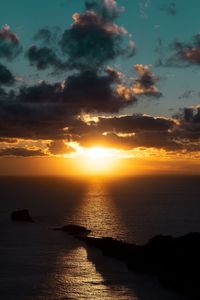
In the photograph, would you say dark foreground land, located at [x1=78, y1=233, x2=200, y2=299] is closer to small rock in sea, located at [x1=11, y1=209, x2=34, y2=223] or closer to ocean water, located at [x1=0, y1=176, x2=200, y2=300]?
ocean water, located at [x1=0, y1=176, x2=200, y2=300]

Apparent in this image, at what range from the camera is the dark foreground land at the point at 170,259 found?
6138cm

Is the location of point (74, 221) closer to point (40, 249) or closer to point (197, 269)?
point (40, 249)

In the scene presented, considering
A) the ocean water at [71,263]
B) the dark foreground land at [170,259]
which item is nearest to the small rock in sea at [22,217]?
the ocean water at [71,263]

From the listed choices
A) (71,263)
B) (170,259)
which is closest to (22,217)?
(71,263)

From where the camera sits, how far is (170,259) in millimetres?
68000

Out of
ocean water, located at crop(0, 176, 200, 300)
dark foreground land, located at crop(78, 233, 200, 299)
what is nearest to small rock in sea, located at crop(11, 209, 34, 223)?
ocean water, located at crop(0, 176, 200, 300)

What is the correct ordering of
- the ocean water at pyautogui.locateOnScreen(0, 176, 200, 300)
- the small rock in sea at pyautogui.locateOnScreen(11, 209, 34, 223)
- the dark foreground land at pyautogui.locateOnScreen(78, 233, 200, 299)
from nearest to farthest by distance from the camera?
the dark foreground land at pyautogui.locateOnScreen(78, 233, 200, 299)
the ocean water at pyautogui.locateOnScreen(0, 176, 200, 300)
the small rock in sea at pyautogui.locateOnScreen(11, 209, 34, 223)

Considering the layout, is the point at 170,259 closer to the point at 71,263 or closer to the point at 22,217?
the point at 71,263

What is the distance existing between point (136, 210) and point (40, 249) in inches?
3548

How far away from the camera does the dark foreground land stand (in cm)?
6138

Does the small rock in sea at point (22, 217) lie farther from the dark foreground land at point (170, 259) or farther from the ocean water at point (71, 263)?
the dark foreground land at point (170, 259)

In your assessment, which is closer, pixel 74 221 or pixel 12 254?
pixel 12 254

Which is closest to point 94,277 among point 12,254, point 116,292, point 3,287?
point 116,292

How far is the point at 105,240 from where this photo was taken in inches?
3703
